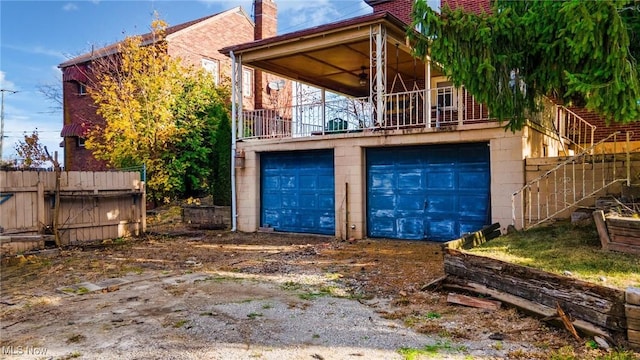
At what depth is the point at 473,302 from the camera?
4.74m

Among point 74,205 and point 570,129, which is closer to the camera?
point 74,205

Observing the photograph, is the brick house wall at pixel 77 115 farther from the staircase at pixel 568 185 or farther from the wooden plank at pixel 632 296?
the wooden plank at pixel 632 296

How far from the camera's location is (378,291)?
5.59 metres

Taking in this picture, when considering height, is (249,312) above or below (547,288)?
below

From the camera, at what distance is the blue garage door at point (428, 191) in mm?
9156

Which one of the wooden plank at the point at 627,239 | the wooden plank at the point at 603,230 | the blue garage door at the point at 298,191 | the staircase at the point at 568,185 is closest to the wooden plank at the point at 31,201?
the blue garage door at the point at 298,191

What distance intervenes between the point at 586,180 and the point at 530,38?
3420mm

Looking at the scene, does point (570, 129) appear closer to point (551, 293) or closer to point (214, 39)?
point (551, 293)

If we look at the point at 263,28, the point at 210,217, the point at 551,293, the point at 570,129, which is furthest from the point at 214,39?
the point at 551,293

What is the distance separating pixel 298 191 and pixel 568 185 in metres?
6.52

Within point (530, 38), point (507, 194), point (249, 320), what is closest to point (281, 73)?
point (507, 194)

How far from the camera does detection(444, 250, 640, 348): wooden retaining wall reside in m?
3.45

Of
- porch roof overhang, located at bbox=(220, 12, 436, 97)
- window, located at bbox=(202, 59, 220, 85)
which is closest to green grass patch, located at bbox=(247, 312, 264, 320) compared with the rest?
porch roof overhang, located at bbox=(220, 12, 436, 97)

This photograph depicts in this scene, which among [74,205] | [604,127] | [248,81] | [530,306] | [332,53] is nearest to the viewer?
[530,306]
